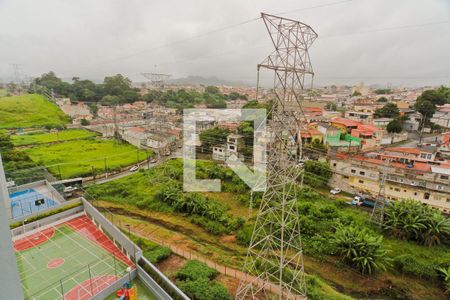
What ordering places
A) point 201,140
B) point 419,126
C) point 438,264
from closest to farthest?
1. point 438,264
2. point 201,140
3. point 419,126

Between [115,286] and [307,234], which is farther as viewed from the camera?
[307,234]

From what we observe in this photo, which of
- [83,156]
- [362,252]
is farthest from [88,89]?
[362,252]

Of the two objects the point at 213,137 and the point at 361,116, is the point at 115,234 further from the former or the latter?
the point at 361,116

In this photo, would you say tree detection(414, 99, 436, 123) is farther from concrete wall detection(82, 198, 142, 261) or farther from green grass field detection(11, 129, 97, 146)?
green grass field detection(11, 129, 97, 146)

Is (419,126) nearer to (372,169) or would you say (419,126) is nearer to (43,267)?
(372,169)

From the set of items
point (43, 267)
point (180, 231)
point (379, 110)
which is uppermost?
point (379, 110)

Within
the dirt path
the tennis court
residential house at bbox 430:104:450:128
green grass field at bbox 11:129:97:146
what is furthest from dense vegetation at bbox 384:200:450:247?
green grass field at bbox 11:129:97:146

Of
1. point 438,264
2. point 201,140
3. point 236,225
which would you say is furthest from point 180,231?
point 201,140
